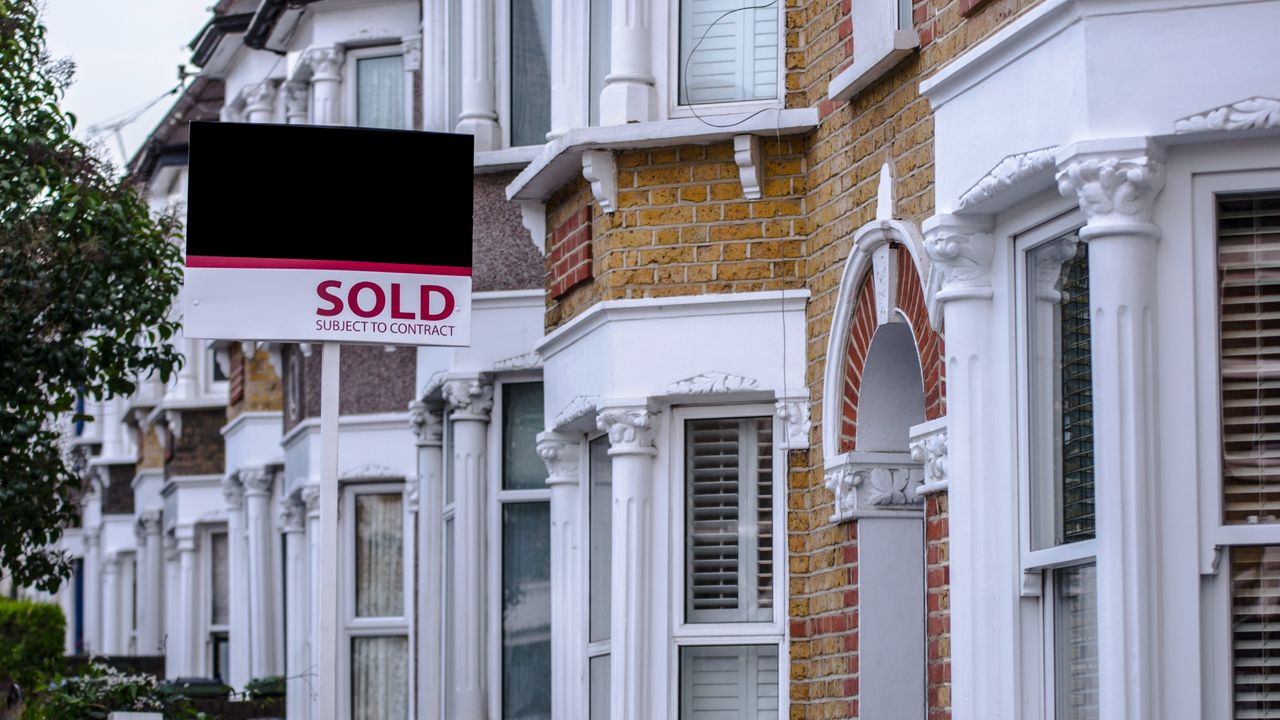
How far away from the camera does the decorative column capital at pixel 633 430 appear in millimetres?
10125

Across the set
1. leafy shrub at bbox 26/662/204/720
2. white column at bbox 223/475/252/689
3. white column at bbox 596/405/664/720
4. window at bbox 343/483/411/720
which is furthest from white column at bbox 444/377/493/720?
white column at bbox 223/475/252/689

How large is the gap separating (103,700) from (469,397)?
3.60m

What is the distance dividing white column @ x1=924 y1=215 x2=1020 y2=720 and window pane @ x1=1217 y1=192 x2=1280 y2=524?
1.00m

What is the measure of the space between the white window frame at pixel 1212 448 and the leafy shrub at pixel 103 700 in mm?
9108

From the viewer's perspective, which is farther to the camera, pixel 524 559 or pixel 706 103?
pixel 524 559


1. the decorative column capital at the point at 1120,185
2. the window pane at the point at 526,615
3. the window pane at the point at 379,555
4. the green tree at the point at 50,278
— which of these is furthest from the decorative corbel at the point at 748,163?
the window pane at the point at 379,555

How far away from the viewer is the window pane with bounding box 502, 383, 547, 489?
1352 centimetres

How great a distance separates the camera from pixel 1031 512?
748 cm

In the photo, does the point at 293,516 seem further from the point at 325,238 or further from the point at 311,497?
the point at 325,238

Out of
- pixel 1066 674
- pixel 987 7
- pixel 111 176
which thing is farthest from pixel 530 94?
pixel 1066 674

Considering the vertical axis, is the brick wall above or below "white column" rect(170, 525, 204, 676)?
A: above

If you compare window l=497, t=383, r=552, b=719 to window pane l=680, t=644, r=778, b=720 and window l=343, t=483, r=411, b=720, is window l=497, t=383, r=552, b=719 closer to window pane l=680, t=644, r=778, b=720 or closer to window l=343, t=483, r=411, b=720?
window pane l=680, t=644, r=778, b=720

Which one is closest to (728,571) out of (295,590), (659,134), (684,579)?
(684,579)

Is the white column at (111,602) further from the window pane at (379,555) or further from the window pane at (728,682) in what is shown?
the window pane at (728,682)
